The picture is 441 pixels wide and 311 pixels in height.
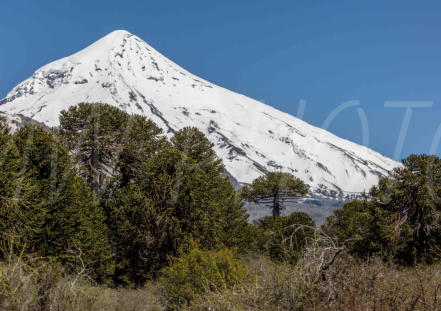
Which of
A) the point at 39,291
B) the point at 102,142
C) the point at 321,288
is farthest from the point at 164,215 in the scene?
the point at 321,288

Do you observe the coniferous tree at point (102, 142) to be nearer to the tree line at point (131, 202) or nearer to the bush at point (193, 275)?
the tree line at point (131, 202)

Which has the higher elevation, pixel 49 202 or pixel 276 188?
pixel 276 188

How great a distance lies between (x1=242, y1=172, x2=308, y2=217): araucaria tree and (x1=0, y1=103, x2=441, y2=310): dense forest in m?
4.09

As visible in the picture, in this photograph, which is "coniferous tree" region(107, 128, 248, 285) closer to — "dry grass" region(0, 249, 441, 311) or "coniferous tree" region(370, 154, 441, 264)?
"coniferous tree" region(370, 154, 441, 264)

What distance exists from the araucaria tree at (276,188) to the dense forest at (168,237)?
4093 millimetres

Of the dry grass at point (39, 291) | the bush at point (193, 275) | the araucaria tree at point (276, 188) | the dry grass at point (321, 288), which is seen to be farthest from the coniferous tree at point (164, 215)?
the araucaria tree at point (276, 188)

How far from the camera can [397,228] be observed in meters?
25.1

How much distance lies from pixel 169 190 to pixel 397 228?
1517cm

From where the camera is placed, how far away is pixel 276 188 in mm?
43000

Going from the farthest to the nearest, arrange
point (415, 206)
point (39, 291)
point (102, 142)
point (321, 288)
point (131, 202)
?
point (102, 142)
point (415, 206)
point (131, 202)
point (39, 291)
point (321, 288)

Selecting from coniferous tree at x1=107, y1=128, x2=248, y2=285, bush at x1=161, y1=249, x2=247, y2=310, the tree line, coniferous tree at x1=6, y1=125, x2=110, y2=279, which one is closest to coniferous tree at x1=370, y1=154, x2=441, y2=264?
the tree line

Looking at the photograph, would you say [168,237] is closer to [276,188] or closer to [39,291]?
[39,291]

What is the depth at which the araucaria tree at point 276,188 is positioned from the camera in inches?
1647

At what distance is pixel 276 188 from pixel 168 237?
937 inches
